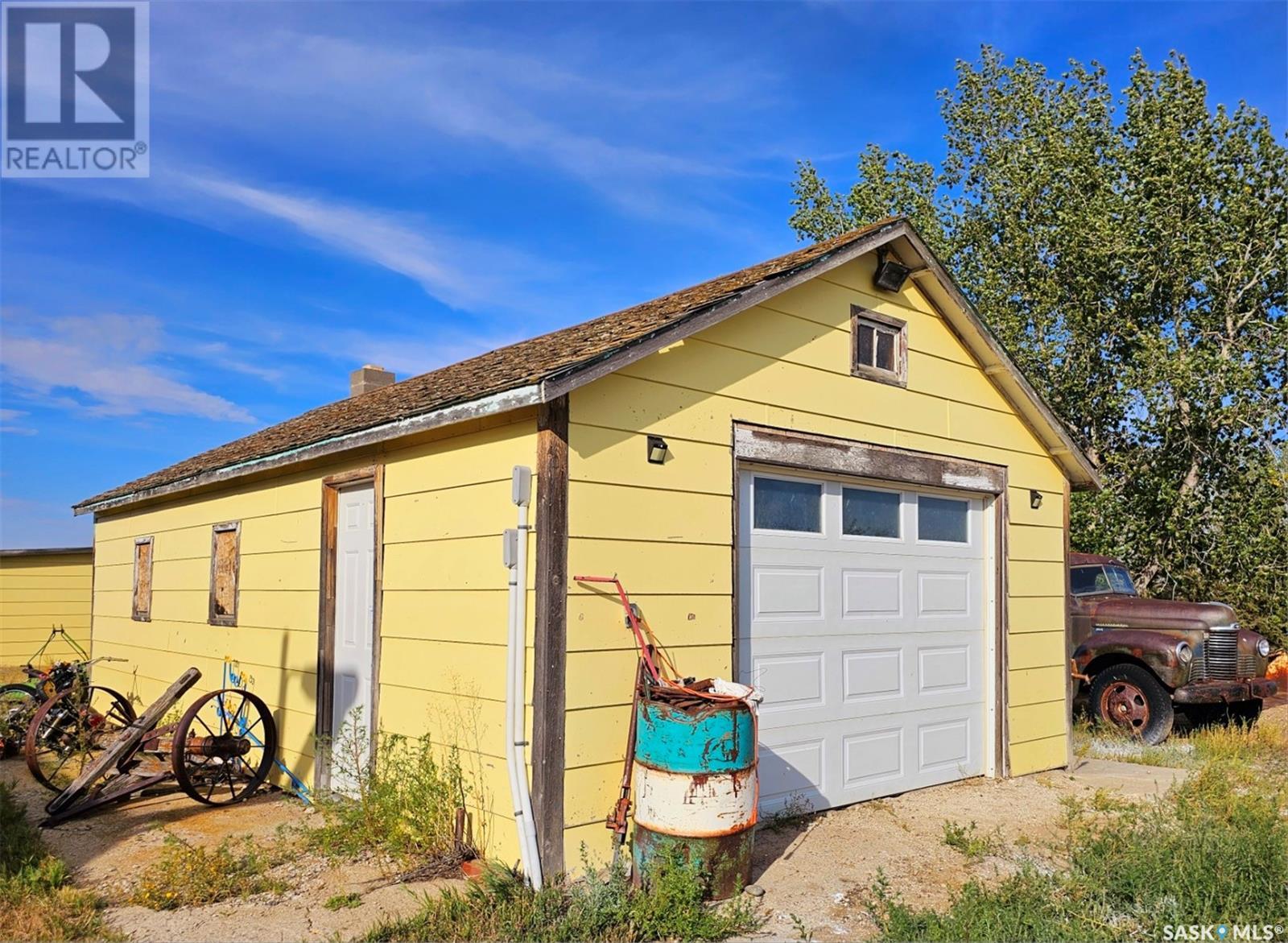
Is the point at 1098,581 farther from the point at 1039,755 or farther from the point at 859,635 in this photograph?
the point at 859,635

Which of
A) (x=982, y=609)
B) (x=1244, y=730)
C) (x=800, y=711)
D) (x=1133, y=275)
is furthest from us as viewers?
(x=1133, y=275)

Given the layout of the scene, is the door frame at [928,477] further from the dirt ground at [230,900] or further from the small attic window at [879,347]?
the dirt ground at [230,900]

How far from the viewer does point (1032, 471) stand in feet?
32.2

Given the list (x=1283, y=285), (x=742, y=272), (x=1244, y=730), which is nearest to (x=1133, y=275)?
(x=1283, y=285)

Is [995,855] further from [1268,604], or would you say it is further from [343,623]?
[1268,604]

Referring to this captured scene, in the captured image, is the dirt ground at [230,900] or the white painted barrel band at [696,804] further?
the white painted barrel band at [696,804]

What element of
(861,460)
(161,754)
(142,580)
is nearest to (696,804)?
(861,460)

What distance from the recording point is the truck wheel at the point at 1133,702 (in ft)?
37.1

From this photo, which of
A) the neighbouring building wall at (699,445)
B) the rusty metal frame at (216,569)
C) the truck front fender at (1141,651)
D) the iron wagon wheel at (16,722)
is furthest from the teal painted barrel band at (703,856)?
the iron wagon wheel at (16,722)

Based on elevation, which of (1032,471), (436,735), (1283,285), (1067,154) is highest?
(1067,154)

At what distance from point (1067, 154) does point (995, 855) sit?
17015 millimetres

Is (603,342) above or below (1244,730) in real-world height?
above

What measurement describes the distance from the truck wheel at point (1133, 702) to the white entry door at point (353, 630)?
860 cm

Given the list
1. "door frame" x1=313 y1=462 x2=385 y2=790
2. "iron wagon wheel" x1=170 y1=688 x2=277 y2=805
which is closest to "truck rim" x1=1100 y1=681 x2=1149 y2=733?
"door frame" x1=313 y1=462 x2=385 y2=790
